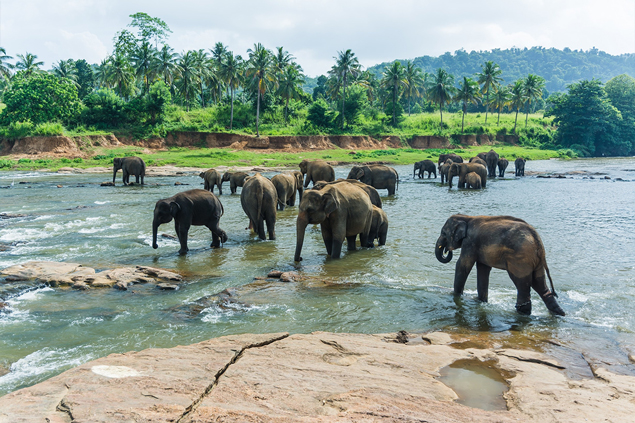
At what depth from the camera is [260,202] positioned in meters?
12.2

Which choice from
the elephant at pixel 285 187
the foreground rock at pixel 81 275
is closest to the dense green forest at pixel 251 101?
the elephant at pixel 285 187

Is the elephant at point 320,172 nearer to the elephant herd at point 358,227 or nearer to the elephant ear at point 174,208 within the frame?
the elephant herd at point 358,227

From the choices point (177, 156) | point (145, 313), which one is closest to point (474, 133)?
point (177, 156)

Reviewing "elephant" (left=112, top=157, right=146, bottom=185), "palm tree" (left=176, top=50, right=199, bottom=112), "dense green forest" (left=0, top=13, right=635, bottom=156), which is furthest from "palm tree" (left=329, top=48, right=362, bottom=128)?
"elephant" (left=112, top=157, right=146, bottom=185)

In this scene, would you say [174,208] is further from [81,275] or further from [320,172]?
[320,172]

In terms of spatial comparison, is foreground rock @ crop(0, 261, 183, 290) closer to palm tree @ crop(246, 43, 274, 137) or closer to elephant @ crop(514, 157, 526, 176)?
elephant @ crop(514, 157, 526, 176)

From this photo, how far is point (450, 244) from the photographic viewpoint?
7.64m

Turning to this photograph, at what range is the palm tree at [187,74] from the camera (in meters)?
55.5

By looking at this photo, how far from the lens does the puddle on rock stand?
4.09 m

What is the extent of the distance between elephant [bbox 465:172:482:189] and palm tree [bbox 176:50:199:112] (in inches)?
1524

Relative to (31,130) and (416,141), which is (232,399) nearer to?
(31,130)

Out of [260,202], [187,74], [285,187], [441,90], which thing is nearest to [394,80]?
[441,90]

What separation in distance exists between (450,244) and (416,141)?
58967 mm

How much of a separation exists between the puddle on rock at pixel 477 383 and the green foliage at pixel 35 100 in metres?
49.6
